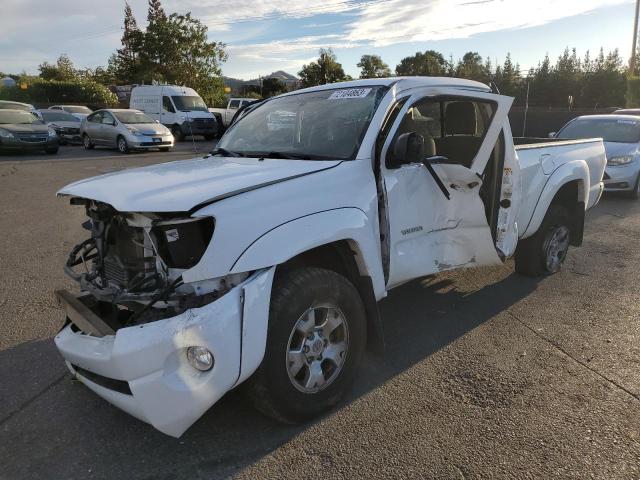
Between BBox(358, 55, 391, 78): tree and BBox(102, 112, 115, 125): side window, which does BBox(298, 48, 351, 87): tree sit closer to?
BBox(358, 55, 391, 78): tree

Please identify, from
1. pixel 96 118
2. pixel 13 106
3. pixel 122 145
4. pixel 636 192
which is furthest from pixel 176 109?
pixel 636 192

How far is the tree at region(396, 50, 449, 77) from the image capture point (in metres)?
46.4

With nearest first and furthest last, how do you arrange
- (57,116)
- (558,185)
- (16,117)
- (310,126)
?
(310,126) < (558,185) < (16,117) < (57,116)

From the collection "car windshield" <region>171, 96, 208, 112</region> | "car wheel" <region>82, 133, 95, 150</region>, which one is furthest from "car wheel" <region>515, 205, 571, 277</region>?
"car windshield" <region>171, 96, 208, 112</region>

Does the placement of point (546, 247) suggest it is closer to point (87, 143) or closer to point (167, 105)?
point (87, 143)

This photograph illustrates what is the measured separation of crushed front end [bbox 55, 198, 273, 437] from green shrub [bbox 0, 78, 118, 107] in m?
43.6

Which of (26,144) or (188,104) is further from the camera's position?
(188,104)

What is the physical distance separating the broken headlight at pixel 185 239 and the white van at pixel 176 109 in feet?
74.0

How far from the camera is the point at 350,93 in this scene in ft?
12.9

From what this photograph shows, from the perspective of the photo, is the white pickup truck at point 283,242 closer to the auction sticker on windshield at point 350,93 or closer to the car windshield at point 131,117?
the auction sticker on windshield at point 350,93

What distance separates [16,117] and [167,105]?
26.1ft

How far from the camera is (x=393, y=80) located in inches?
153

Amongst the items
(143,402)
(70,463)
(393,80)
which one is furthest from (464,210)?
(70,463)

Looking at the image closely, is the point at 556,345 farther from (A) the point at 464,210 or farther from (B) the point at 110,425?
(B) the point at 110,425
